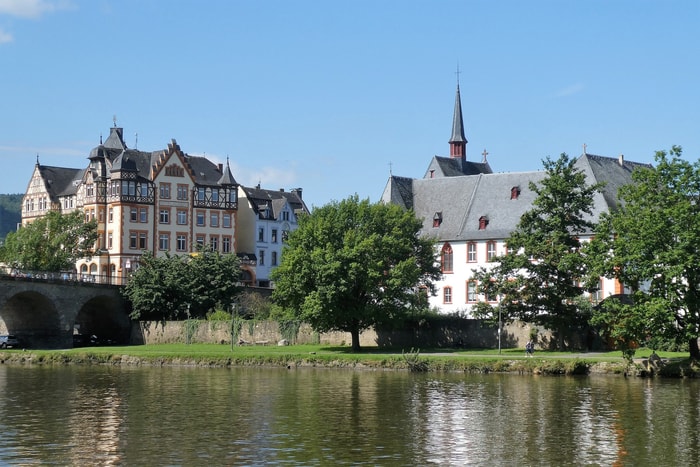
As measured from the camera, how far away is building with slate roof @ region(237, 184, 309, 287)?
401 ft

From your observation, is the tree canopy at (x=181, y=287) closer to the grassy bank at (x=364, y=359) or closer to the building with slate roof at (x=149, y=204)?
the grassy bank at (x=364, y=359)

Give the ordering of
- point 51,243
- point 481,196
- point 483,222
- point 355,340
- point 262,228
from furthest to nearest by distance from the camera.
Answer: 1. point 262,228
2. point 51,243
3. point 481,196
4. point 483,222
5. point 355,340

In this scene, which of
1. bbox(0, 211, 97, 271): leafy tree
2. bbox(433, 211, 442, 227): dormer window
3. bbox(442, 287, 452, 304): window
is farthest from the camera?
bbox(0, 211, 97, 271): leafy tree

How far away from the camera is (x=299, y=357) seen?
215 ft

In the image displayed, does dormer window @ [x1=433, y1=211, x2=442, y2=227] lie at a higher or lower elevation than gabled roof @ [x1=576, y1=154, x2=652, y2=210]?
lower

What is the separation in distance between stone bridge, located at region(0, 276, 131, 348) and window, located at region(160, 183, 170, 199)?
20255 millimetres

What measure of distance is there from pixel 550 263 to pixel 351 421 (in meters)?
33.4

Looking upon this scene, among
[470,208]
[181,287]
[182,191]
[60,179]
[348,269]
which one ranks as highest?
[60,179]

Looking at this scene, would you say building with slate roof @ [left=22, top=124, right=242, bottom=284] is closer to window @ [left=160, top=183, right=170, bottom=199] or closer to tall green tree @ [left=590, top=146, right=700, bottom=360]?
window @ [left=160, top=183, right=170, bottom=199]

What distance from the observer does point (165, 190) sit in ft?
369

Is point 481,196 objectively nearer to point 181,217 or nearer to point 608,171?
point 608,171

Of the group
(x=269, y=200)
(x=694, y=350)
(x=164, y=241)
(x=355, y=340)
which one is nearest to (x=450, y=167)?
(x=269, y=200)

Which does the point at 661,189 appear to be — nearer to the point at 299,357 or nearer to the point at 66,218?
the point at 299,357

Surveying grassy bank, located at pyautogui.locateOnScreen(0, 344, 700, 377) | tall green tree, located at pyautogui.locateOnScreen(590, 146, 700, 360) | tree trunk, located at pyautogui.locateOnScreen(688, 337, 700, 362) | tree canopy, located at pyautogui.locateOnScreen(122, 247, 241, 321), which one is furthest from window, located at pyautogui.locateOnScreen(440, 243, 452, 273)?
tree trunk, located at pyautogui.locateOnScreen(688, 337, 700, 362)
